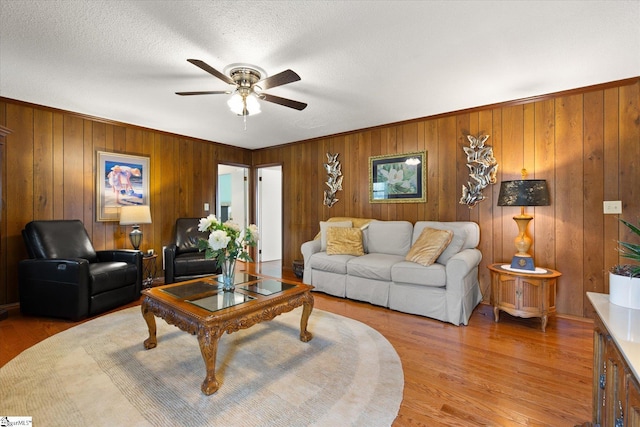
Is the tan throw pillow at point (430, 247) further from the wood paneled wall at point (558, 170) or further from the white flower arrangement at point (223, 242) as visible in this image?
the white flower arrangement at point (223, 242)

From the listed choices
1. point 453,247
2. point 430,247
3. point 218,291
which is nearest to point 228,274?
point 218,291

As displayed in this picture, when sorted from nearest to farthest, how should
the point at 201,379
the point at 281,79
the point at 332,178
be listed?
the point at 201,379, the point at 281,79, the point at 332,178

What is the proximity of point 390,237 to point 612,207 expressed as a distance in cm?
217

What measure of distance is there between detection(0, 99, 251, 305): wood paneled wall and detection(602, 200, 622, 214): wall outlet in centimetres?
533

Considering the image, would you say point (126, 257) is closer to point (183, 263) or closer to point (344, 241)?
point (183, 263)

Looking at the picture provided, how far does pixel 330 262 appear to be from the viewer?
3.76 metres

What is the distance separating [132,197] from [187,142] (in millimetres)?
1261

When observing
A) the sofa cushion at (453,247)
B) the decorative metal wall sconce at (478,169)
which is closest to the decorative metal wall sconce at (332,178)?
the decorative metal wall sconce at (478,169)

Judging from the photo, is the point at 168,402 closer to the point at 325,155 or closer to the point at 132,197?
the point at 132,197

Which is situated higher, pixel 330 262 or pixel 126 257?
pixel 126 257

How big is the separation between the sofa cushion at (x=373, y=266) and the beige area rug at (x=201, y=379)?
798 mm

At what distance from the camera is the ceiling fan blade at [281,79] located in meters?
2.00

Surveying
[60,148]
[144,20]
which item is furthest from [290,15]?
[60,148]

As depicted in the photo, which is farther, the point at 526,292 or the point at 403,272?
the point at 403,272
